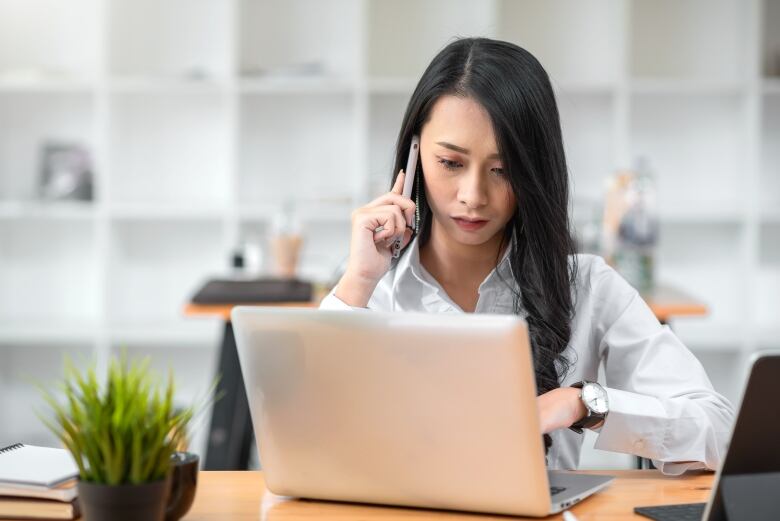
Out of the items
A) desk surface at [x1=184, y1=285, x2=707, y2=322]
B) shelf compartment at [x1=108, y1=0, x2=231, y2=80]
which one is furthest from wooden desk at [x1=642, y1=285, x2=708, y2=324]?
shelf compartment at [x1=108, y1=0, x2=231, y2=80]

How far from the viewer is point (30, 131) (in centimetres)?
440

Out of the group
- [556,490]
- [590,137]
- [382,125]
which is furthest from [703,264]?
[556,490]

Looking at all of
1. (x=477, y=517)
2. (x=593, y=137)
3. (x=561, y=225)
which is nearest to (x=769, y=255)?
(x=593, y=137)

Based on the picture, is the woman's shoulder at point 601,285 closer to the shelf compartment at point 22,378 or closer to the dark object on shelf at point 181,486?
the dark object on shelf at point 181,486

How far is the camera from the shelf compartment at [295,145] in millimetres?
4387

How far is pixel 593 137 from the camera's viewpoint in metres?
4.39

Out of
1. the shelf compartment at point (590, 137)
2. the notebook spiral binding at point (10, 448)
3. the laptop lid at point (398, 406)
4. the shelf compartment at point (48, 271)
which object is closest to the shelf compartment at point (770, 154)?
the shelf compartment at point (590, 137)

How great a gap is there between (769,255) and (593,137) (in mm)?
918

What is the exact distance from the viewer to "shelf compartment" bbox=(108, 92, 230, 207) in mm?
4359

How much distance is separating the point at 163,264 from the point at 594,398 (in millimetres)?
3362

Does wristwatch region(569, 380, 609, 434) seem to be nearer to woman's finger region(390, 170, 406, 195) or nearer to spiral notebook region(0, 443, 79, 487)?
woman's finger region(390, 170, 406, 195)

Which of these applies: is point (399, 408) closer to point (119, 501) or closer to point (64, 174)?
point (119, 501)

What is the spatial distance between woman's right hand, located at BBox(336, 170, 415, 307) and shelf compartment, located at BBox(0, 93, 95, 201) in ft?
10.2

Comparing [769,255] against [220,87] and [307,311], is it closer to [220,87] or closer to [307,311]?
[220,87]
